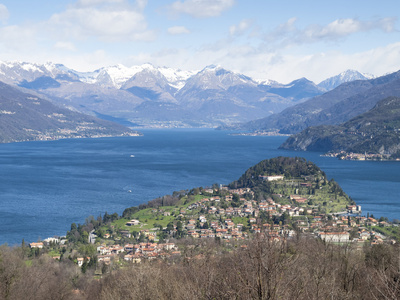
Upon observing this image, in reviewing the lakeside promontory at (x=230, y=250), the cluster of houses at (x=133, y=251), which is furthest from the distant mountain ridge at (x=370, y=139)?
the cluster of houses at (x=133, y=251)

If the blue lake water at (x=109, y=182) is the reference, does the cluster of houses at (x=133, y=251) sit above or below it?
below

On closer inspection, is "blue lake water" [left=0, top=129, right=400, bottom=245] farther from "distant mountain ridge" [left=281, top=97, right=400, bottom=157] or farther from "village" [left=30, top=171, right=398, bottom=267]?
"distant mountain ridge" [left=281, top=97, right=400, bottom=157]

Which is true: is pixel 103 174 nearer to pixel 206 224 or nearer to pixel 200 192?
pixel 200 192

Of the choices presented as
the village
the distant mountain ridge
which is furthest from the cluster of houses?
the distant mountain ridge

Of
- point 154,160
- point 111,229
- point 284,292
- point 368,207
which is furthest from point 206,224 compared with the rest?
point 154,160

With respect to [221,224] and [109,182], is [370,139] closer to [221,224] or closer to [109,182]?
[109,182]

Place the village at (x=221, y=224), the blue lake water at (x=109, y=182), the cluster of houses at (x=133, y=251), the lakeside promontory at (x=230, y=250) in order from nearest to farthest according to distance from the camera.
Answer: the lakeside promontory at (x=230, y=250)
the cluster of houses at (x=133, y=251)
the village at (x=221, y=224)
the blue lake water at (x=109, y=182)

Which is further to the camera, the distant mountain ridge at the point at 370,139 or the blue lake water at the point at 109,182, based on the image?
the distant mountain ridge at the point at 370,139

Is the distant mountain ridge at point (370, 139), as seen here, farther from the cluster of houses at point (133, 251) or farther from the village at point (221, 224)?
the cluster of houses at point (133, 251)
